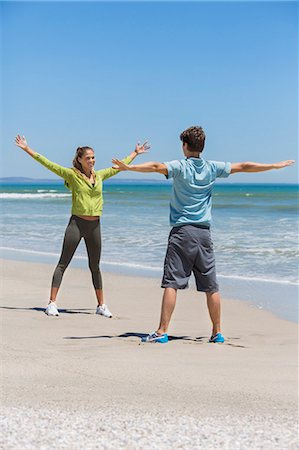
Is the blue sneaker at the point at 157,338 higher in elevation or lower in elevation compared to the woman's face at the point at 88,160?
lower

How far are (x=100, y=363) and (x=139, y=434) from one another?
1.68m

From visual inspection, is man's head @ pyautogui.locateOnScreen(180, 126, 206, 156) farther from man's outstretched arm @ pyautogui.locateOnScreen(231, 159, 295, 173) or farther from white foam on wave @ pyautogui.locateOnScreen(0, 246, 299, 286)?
white foam on wave @ pyautogui.locateOnScreen(0, 246, 299, 286)

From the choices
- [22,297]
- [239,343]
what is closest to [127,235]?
[22,297]

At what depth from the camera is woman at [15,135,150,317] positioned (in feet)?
25.7

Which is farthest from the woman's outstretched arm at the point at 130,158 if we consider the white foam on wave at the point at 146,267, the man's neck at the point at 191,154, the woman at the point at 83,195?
the white foam on wave at the point at 146,267

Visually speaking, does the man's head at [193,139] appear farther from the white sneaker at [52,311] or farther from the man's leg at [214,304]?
the white sneaker at [52,311]

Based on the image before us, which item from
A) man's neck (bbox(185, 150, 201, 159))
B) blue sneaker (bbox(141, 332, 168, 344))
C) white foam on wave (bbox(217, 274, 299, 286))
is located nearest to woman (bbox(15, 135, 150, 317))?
man's neck (bbox(185, 150, 201, 159))

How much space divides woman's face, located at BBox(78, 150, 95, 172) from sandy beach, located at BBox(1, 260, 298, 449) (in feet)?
5.31

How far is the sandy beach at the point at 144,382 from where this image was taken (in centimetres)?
382

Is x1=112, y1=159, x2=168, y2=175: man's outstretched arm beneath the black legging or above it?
above

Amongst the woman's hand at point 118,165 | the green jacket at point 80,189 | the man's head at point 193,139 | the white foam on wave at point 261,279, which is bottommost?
the white foam on wave at point 261,279

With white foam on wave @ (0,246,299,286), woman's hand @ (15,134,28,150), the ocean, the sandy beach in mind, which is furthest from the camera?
white foam on wave @ (0,246,299,286)

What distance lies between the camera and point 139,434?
3.81 meters

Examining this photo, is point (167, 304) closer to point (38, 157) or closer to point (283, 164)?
point (283, 164)
